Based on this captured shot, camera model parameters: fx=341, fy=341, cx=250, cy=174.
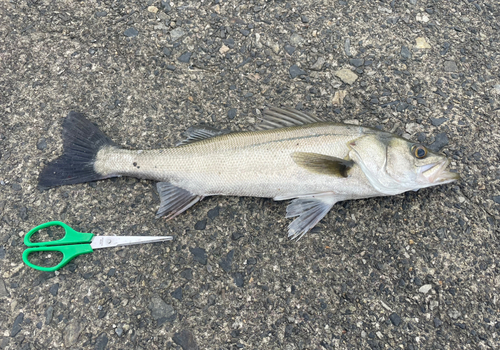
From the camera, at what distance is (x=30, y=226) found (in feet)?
9.78

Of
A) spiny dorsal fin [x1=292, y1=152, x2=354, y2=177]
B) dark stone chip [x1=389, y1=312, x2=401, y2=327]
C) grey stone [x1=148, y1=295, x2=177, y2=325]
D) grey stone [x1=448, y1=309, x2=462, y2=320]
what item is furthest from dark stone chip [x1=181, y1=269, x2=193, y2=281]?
grey stone [x1=448, y1=309, x2=462, y2=320]

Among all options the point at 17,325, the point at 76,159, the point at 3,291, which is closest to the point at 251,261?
the point at 76,159

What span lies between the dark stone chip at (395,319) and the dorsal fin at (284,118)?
1694 mm

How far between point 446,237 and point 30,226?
3.56 metres

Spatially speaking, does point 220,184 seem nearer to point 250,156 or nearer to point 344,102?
point 250,156

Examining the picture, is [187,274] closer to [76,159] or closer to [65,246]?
[65,246]

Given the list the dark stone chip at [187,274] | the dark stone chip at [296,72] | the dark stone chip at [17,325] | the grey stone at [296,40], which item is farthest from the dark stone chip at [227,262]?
the grey stone at [296,40]

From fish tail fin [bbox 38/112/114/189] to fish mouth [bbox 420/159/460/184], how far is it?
2.70 meters

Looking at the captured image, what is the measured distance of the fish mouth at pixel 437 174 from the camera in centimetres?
273

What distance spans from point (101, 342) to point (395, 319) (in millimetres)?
2264

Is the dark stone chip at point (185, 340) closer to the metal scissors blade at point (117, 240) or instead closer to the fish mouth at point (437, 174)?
the metal scissors blade at point (117, 240)

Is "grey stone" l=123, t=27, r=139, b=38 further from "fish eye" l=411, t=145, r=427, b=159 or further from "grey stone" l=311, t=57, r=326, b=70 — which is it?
"fish eye" l=411, t=145, r=427, b=159

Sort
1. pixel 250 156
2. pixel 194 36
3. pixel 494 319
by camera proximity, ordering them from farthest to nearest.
Result: pixel 194 36 < pixel 250 156 < pixel 494 319

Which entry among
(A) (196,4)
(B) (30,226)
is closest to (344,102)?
(A) (196,4)
